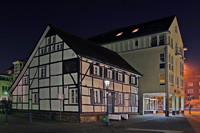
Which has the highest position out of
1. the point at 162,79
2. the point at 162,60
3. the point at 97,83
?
the point at 162,60

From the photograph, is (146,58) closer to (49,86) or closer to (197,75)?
(49,86)

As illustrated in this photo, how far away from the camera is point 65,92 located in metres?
23.6

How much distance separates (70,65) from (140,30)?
58.0 ft

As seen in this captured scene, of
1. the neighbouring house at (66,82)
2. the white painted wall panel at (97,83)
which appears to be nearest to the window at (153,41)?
the neighbouring house at (66,82)

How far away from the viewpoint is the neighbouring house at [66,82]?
2298 centimetres

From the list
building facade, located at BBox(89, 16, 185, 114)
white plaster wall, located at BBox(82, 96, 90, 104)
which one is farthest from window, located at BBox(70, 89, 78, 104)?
building facade, located at BBox(89, 16, 185, 114)

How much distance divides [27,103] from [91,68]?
9419 mm

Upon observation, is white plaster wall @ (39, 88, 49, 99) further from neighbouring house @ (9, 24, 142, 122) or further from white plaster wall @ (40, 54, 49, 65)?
white plaster wall @ (40, 54, 49, 65)

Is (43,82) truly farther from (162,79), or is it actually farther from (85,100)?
(162,79)

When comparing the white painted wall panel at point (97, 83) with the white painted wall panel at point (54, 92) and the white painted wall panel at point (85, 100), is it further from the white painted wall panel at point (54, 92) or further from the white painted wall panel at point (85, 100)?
the white painted wall panel at point (54, 92)

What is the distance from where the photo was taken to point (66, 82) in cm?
2366

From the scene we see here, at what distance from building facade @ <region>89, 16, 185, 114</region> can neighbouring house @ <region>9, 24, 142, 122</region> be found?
5.29m

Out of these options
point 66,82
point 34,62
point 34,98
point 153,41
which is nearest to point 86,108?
point 66,82

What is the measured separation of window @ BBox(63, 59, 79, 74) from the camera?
907 inches
